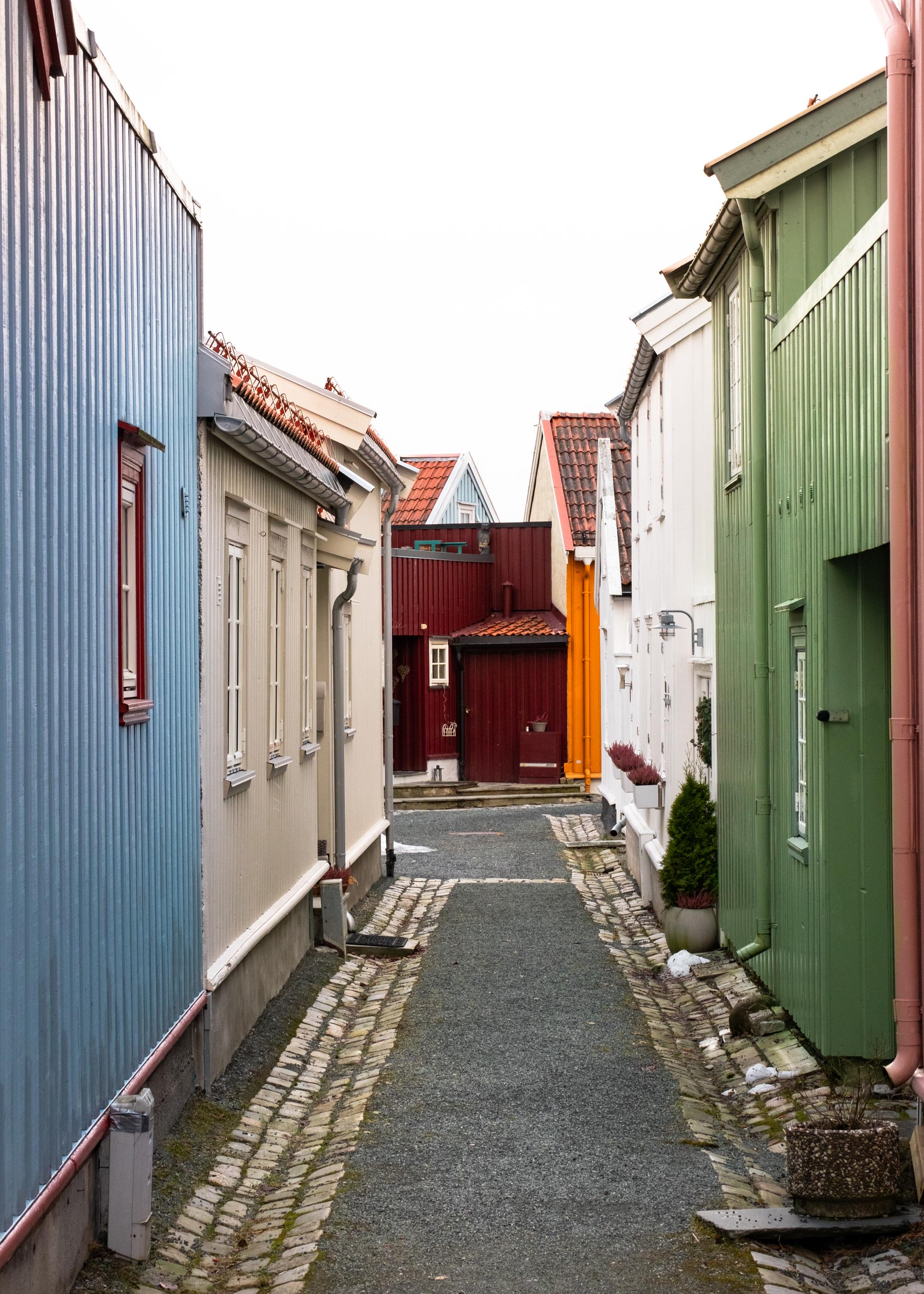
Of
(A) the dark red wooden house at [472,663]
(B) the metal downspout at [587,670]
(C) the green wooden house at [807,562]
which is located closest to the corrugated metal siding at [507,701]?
(A) the dark red wooden house at [472,663]

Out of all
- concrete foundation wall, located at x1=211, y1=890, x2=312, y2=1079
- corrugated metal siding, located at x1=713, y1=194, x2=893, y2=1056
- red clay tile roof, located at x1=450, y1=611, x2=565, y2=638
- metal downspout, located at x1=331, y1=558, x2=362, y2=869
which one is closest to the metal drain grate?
concrete foundation wall, located at x1=211, y1=890, x2=312, y2=1079

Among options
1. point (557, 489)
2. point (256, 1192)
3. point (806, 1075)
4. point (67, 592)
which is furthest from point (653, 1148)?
point (557, 489)

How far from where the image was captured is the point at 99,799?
226 inches

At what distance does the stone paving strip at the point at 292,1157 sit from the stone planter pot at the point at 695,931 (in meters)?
2.11

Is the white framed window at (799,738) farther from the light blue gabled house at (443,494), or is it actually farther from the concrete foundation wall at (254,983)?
the light blue gabled house at (443,494)

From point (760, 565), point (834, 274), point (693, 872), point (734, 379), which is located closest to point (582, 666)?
point (693, 872)

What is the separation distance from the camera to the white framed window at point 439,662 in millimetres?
29906

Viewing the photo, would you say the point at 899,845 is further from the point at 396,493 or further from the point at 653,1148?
the point at 396,493

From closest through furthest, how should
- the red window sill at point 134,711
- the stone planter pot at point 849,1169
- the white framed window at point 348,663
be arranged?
1. the stone planter pot at point 849,1169
2. the red window sill at point 134,711
3. the white framed window at point 348,663

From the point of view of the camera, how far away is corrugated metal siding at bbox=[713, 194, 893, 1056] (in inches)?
266

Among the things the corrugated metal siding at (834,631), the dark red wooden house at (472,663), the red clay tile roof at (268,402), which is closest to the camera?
the corrugated metal siding at (834,631)

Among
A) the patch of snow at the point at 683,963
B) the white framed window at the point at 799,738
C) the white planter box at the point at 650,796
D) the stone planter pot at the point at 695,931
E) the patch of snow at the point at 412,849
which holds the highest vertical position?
the white framed window at the point at 799,738

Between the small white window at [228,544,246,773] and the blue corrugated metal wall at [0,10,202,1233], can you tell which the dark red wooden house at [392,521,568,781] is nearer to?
the small white window at [228,544,246,773]

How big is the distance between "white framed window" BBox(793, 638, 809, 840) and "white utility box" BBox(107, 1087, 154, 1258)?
Answer: 166 inches
